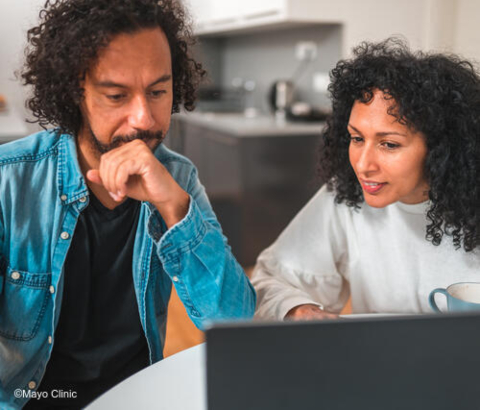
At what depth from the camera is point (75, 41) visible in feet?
3.24

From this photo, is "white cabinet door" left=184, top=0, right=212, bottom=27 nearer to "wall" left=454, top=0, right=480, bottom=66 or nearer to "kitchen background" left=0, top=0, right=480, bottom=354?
"kitchen background" left=0, top=0, right=480, bottom=354

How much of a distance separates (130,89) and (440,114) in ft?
2.08

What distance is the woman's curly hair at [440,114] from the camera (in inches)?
43.3

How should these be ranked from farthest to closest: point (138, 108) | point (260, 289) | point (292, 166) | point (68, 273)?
point (292, 166)
point (260, 289)
point (68, 273)
point (138, 108)

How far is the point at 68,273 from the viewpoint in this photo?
1.06 meters

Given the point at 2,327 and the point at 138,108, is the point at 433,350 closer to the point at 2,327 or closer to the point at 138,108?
the point at 138,108

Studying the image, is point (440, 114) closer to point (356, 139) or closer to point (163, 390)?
point (356, 139)

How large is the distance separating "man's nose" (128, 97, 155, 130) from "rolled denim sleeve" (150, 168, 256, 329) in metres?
0.16

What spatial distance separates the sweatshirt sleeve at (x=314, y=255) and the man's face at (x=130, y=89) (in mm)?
427

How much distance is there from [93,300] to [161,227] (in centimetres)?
22

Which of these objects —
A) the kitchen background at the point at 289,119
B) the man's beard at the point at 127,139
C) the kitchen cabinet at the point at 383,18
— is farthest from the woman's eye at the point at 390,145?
the kitchen cabinet at the point at 383,18

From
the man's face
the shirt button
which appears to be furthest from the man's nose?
the shirt button

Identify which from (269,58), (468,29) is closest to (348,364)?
(468,29)

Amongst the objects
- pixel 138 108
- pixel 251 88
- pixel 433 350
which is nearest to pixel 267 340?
pixel 433 350
